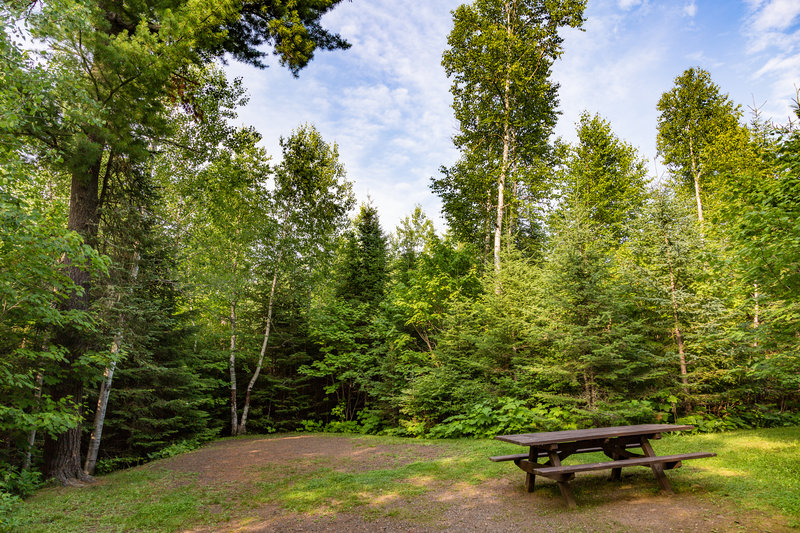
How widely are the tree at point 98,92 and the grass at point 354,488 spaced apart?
1350 millimetres

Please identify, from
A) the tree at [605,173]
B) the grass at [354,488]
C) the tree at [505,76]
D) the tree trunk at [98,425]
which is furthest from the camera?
the tree at [605,173]

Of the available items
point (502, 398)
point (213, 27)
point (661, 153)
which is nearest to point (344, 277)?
point (502, 398)

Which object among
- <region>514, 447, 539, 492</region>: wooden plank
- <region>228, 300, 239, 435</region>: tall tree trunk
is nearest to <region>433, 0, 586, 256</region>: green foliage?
<region>514, 447, 539, 492</region>: wooden plank

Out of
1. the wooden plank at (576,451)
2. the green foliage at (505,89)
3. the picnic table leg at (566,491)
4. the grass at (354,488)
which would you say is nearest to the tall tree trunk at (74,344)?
the grass at (354,488)

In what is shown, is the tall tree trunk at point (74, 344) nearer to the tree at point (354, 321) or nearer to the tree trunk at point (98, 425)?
the tree trunk at point (98, 425)

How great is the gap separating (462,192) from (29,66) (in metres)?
12.8

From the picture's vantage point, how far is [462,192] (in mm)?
15062

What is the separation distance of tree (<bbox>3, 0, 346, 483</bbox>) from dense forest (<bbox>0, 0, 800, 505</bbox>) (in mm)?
51

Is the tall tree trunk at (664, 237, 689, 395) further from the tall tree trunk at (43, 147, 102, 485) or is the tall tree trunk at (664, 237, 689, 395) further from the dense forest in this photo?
the tall tree trunk at (43, 147, 102, 485)

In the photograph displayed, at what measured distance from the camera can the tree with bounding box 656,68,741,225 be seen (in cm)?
1593

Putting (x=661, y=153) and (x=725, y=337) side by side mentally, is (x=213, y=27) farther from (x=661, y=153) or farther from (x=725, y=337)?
(x=661, y=153)

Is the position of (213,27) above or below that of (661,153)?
below

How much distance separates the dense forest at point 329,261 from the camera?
19.0ft

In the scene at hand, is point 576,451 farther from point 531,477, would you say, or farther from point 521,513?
point 521,513
